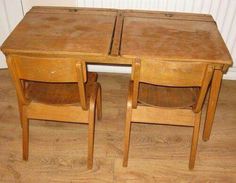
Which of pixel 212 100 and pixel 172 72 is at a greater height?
pixel 172 72

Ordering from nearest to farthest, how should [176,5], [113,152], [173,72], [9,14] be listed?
[173,72], [113,152], [176,5], [9,14]

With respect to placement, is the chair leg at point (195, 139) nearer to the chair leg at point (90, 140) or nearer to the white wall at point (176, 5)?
the chair leg at point (90, 140)

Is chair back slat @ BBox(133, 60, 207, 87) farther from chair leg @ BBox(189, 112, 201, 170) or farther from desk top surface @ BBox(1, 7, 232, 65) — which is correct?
chair leg @ BBox(189, 112, 201, 170)

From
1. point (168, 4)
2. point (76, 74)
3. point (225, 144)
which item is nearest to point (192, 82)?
point (76, 74)

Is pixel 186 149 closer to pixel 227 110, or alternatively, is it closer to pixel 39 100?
pixel 227 110

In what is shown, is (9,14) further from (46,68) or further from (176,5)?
(176,5)

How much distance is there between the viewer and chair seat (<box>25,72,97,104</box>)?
1.45 metres

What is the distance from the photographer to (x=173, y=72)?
114cm

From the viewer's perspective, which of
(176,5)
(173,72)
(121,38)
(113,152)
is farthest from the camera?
(176,5)

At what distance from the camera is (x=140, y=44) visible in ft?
4.55

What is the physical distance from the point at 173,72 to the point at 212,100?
0.51 meters

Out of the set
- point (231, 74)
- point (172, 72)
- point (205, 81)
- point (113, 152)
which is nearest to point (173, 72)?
point (172, 72)

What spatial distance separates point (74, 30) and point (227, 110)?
1.30 metres

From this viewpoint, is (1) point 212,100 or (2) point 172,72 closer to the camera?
(2) point 172,72
